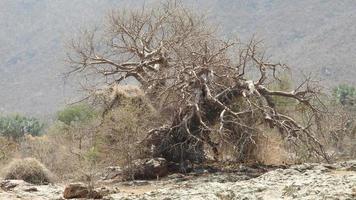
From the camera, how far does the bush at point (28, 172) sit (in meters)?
20.9

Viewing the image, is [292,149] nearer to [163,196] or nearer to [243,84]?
[243,84]

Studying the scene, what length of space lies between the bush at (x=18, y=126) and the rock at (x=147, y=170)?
3569 centimetres

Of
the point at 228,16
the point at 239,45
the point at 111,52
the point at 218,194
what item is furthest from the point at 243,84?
the point at 228,16

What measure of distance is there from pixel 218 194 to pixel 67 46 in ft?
62.1

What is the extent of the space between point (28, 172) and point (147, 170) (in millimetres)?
4128

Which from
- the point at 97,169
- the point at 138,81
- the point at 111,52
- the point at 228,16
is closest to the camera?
the point at 97,169

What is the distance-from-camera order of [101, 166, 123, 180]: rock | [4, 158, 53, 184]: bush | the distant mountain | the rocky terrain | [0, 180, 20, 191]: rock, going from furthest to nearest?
the distant mountain, [4, 158, 53, 184]: bush, [101, 166, 123, 180]: rock, [0, 180, 20, 191]: rock, the rocky terrain

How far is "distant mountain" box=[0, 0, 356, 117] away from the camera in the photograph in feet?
334

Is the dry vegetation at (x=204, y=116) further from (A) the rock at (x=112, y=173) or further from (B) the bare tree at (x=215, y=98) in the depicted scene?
(A) the rock at (x=112, y=173)

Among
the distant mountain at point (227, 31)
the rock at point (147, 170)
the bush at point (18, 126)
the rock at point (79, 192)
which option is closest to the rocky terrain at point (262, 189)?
the rock at point (79, 192)

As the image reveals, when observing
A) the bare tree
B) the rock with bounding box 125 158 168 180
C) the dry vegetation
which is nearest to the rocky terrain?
the rock with bounding box 125 158 168 180

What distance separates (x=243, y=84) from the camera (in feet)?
73.2

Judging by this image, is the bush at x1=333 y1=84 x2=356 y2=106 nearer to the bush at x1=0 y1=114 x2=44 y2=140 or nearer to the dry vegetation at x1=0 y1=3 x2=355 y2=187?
the bush at x1=0 y1=114 x2=44 y2=140

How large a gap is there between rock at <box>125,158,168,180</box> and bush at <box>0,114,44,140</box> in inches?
1405
